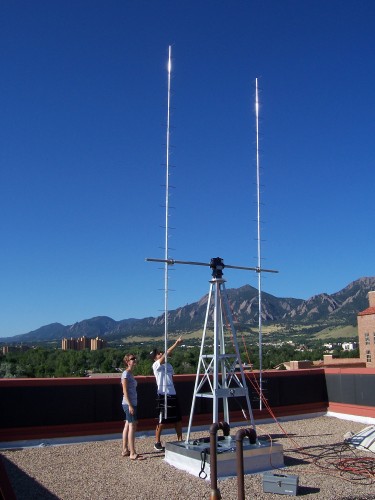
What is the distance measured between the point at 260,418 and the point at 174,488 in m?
6.96

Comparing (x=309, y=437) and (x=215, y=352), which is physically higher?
(x=215, y=352)

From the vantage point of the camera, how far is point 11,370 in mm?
46906

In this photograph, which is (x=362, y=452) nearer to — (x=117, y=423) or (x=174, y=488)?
(x=174, y=488)

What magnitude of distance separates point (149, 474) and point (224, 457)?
117cm

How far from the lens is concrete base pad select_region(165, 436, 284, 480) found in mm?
8406

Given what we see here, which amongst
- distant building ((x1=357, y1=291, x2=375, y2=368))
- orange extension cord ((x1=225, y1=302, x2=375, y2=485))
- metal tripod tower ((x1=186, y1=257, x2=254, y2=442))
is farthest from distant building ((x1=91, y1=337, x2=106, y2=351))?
metal tripod tower ((x1=186, y1=257, x2=254, y2=442))

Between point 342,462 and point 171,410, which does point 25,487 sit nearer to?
point 171,410

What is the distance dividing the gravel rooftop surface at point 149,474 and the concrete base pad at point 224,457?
144 millimetres

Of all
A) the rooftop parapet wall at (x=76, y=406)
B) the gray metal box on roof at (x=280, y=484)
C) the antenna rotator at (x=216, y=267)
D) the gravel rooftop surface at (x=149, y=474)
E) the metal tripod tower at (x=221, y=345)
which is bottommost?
the gravel rooftop surface at (x=149, y=474)

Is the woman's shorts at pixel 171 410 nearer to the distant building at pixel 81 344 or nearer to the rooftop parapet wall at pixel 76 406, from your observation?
the rooftop parapet wall at pixel 76 406

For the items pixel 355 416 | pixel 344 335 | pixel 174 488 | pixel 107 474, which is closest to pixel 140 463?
pixel 107 474

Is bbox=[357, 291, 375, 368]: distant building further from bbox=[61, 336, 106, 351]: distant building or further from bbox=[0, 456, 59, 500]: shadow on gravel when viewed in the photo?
bbox=[61, 336, 106, 351]: distant building

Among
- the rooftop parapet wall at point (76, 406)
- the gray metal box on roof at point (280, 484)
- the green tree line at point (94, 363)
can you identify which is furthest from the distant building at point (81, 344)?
the gray metal box on roof at point (280, 484)

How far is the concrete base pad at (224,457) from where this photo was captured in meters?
8.41
